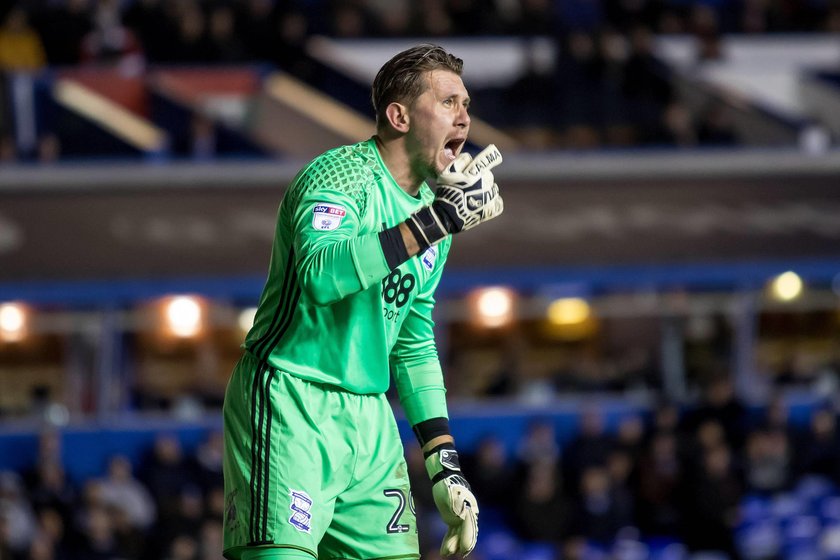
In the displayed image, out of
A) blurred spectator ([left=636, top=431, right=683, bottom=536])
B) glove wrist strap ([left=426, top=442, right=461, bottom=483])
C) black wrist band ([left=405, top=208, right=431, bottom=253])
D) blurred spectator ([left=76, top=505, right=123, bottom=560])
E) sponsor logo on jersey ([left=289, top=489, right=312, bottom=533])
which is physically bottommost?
sponsor logo on jersey ([left=289, top=489, right=312, bottom=533])

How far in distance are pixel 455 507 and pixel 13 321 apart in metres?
11.6

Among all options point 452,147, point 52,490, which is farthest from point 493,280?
point 452,147

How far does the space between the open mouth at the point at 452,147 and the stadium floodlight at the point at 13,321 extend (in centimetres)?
1149

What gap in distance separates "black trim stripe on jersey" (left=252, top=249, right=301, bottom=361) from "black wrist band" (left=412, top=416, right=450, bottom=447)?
2.21ft

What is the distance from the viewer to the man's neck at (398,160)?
4.71 m

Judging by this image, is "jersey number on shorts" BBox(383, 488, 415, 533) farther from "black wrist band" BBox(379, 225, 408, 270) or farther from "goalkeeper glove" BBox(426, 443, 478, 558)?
"black wrist band" BBox(379, 225, 408, 270)

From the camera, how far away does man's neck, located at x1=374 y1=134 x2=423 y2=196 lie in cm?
471

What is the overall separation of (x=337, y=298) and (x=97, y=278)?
11285 millimetres

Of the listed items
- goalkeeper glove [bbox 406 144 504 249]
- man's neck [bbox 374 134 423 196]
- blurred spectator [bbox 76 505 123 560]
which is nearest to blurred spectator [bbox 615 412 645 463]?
blurred spectator [bbox 76 505 123 560]

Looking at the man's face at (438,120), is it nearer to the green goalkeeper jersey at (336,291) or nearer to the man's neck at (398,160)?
the man's neck at (398,160)

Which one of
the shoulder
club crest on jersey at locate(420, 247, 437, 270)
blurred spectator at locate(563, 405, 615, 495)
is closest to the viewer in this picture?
the shoulder

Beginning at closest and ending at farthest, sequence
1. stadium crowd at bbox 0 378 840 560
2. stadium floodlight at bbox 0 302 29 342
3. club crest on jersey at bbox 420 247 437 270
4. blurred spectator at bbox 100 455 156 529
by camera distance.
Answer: club crest on jersey at bbox 420 247 437 270
stadium crowd at bbox 0 378 840 560
blurred spectator at bbox 100 455 156 529
stadium floodlight at bbox 0 302 29 342

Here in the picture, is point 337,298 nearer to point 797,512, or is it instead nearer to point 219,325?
point 797,512

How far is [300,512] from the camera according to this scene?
4.48 m
